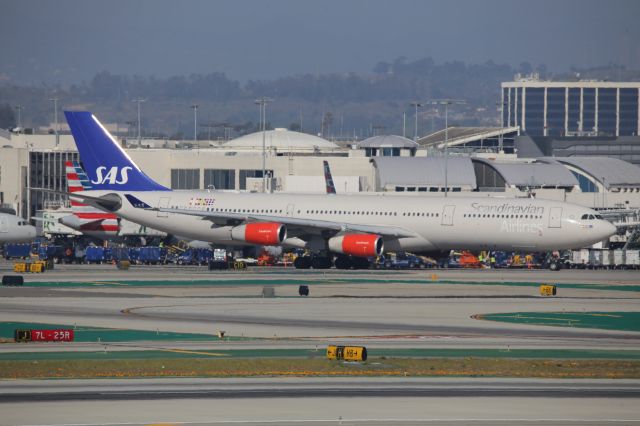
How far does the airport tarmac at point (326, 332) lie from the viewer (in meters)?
31.3

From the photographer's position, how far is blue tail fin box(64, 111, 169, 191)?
96.0m

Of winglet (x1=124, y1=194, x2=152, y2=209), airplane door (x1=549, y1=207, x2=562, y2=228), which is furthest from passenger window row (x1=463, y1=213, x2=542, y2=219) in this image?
winglet (x1=124, y1=194, x2=152, y2=209)

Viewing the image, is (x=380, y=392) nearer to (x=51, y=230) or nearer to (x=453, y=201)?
(x=453, y=201)

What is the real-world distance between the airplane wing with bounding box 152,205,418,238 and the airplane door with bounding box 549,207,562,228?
9230 millimetres

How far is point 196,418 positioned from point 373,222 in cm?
5863

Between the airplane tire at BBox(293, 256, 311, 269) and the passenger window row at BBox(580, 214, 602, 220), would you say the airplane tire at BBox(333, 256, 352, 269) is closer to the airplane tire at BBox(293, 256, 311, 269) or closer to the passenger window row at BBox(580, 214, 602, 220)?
the airplane tire at BBox(293, 256, 311, 269)

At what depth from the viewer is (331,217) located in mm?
89875

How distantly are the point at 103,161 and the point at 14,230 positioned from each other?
847 centimetres

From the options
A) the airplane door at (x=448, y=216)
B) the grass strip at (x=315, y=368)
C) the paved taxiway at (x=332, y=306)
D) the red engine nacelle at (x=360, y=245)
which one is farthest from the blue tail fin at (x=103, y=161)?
the grass strip at (x=315, y=368)

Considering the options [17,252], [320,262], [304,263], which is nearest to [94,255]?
[17,252]

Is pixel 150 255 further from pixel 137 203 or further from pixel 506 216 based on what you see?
pixel 506 216

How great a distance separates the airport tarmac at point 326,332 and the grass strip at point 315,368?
1.22m

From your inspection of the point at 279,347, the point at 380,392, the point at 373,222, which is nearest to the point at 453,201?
the point at 373,222

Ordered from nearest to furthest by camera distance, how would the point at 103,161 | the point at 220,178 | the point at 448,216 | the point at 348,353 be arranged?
1. the point at 348,353
2. the point at 448,216
3. the point at 103,161
4. the point at 220,178
